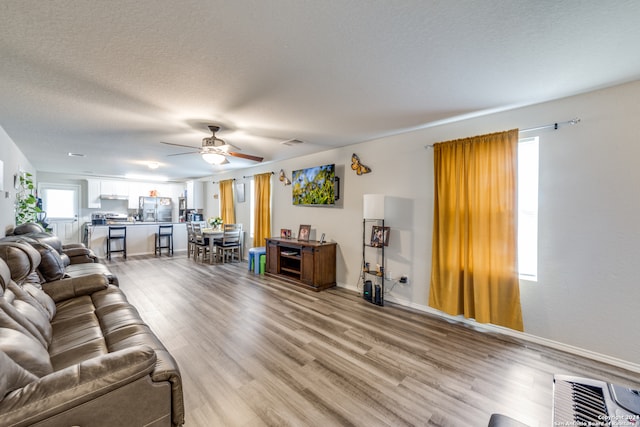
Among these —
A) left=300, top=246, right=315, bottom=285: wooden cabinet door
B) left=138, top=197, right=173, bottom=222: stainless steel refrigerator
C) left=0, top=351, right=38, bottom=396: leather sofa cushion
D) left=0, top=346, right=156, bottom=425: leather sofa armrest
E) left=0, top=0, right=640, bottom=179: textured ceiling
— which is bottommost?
left=300, top=246, right=315, bottom=285: wooden cabinet door

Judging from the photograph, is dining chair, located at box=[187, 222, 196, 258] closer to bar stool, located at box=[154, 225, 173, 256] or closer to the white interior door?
bar stool, located at box=[154, 225, 173, 256]

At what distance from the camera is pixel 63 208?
26.2ft

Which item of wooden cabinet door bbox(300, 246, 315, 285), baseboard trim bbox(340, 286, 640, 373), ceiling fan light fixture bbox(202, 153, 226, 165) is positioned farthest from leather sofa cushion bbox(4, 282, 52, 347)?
baseboard trim bbox(340, 286, 640, 373)

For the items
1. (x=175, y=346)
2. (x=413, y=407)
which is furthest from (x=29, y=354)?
(x=413, y=407)

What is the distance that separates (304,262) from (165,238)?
5.81 meters

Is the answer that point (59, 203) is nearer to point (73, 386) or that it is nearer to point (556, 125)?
point (73, 386)

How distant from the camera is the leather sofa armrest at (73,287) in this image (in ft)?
7.91

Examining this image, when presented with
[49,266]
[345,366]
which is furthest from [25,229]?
[345,366]

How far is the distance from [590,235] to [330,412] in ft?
9.39

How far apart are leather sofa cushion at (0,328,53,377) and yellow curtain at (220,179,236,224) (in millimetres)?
6234

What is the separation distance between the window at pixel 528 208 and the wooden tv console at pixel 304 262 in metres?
2.70

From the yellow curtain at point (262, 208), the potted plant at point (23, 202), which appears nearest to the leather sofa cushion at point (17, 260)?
the potted plant at point (23, 202)

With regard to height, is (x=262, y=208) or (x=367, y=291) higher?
(x=262, y=208)

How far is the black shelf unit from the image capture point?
3736 millimetres
